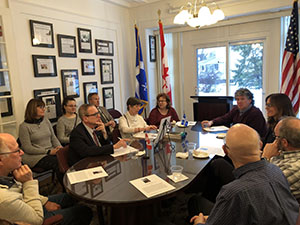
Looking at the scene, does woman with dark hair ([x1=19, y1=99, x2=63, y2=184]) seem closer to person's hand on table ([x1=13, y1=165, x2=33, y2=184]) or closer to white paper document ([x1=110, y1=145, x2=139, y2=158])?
white paper document ([x1=110, y1=145, x2=139, y2=158])

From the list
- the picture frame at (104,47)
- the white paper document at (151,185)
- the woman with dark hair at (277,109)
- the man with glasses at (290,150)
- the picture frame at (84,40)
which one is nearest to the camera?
the man with glasses at (290,150)

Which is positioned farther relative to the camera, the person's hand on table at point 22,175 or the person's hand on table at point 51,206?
the person's hand on table at point 51,206

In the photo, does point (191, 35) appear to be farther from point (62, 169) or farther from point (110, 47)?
point (62, 169)

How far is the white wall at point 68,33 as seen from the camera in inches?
124

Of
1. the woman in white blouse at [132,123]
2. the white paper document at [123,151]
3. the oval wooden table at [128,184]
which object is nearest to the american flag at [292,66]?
the woman in white blouse at [132,123]

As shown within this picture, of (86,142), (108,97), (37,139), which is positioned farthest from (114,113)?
(86,142)

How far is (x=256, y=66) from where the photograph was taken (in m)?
4.46

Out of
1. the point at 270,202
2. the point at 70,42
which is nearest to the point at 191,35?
the point at 70,42

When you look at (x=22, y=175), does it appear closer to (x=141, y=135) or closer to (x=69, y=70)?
(x=141, y=135)

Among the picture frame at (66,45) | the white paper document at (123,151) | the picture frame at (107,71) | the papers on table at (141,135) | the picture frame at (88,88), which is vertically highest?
the picture frame at (66,45)

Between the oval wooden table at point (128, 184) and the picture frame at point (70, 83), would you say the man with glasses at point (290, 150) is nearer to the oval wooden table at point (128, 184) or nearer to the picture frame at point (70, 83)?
the oval wooden table at point (128, 184)

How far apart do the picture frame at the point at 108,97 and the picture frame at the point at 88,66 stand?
45 cm

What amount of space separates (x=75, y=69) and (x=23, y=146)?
61.6 inches

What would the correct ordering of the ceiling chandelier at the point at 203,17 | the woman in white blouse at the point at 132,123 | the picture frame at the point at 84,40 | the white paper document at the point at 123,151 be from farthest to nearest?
1. the picture frame at the point at 84,40
2. the woman in white blouse at the point at 132,123
3. the ceiling chandelier at the point at 203,17
4. the white paper document at the point at 123,151
